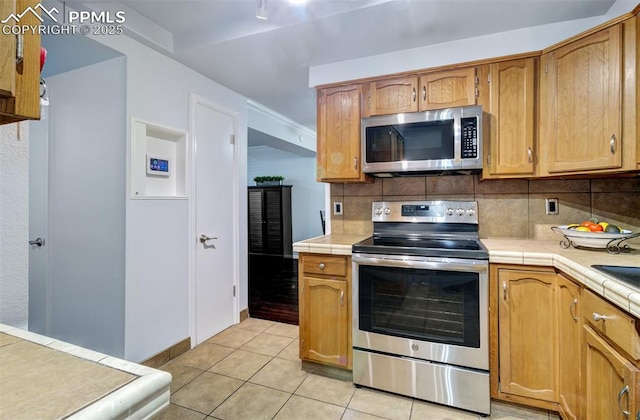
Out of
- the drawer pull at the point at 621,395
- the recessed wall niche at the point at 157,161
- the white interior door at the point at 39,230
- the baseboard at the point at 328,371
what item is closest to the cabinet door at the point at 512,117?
the drawer pull at the point at 621,395

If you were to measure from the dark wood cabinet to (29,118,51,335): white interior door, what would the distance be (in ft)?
13.5

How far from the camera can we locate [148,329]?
221 cm

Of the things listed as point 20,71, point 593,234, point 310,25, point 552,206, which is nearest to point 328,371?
point 593,234

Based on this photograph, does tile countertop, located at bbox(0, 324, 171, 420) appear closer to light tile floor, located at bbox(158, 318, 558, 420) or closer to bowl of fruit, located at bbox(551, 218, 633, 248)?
light tile floor, located at bbox(158, 318, 558, 420)

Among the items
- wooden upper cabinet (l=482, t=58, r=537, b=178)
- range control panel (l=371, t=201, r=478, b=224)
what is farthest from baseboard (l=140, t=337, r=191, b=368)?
wooden upper cabinet (l=482, t=58, r=537, b=178)

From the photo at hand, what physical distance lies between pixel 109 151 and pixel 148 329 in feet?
4.20

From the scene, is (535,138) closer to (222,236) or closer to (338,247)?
(338,247)

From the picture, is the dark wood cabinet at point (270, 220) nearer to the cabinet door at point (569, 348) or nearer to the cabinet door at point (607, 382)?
the cabinet door at point (569, 348)

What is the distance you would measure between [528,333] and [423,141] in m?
1.29

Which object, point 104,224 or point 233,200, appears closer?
point 104,224

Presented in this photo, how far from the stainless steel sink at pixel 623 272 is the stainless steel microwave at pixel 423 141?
866 mm

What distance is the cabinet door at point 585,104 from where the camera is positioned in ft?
5.28

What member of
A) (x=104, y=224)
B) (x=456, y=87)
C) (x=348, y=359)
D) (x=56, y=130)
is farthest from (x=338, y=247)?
(x=56, y=130)

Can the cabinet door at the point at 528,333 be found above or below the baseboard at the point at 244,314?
above
